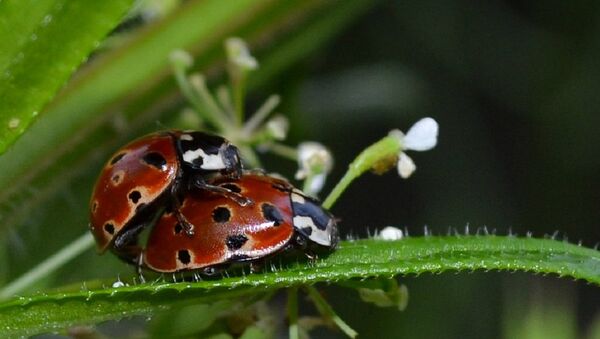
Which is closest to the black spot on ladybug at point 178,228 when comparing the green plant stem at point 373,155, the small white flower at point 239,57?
the green plant stem at point 373,155

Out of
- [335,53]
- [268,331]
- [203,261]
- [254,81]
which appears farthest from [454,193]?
[203,261]

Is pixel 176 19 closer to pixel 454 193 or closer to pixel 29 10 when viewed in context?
pixel 29 10

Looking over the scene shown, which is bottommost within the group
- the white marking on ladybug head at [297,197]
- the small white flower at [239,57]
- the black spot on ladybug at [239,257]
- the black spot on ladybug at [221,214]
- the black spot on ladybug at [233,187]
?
the black spot on ladybug at [239,257]

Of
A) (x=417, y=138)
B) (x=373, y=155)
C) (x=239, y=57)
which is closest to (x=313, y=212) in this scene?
(x=373, y=155)

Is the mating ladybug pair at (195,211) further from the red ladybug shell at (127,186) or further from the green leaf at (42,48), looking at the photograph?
the green leaf at (42,48)

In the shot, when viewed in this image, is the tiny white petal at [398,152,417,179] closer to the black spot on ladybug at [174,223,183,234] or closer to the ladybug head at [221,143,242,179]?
the ladybug head at [221,143,242,179]

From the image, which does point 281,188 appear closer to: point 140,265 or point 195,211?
point 195,211

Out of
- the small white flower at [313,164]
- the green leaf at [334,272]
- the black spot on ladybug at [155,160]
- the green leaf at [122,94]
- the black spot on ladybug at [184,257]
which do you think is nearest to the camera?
the green leaf at [334,272]
